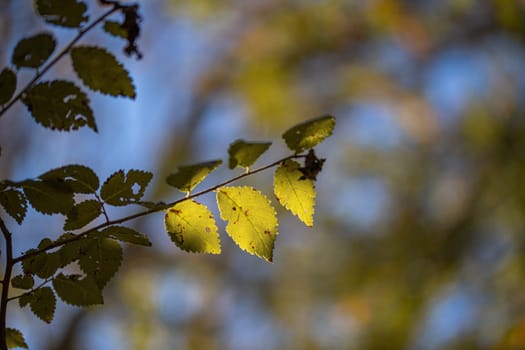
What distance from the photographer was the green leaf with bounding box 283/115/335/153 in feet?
3.26

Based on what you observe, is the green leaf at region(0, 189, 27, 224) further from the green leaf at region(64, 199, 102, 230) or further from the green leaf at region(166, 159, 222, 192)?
the green leaf at region(166, 159, 222, 192)

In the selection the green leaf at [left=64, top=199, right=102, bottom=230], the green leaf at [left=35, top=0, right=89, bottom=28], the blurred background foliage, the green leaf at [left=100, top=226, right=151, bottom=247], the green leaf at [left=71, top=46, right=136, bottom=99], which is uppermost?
the blurred background foliage

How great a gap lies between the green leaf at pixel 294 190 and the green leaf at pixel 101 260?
1.01 feet

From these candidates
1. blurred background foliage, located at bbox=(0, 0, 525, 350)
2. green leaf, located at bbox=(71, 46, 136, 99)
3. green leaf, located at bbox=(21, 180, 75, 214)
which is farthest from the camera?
blurred background foliage, located at bbox=(0, 0, 525, 350)

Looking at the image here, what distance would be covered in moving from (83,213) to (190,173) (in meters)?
0.21

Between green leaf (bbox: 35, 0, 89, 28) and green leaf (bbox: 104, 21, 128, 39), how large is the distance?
0.06 meters

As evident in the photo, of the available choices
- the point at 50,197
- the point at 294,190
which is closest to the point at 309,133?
the point at 294,190

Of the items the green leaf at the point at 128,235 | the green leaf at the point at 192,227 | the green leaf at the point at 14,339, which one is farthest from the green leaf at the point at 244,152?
the green leaf at the point at 14,339

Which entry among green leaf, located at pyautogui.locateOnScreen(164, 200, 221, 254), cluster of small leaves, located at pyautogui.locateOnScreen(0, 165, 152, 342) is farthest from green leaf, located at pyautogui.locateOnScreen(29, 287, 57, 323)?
green leaf, located at pyautogui.locateOnScreen(164, 200, 221, 254)

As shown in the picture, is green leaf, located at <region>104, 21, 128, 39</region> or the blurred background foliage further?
the blurred background foliage

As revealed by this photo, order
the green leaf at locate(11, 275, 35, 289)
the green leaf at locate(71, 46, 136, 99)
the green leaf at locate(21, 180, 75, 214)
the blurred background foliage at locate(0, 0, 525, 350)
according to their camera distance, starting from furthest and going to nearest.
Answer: the blurred background foliage at locate(0, 0, 525, 350) < the green leaf at locate(71, 46, 136, 99) < the green leaf at locate(11, 275, 35, 289) < the green leaf at locate(21, 180, 75, 214)

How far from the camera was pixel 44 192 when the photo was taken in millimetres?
887

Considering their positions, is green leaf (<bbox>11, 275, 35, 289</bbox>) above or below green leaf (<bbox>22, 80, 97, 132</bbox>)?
below

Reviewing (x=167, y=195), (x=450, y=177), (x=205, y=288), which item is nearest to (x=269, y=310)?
(x=205, y=288)
